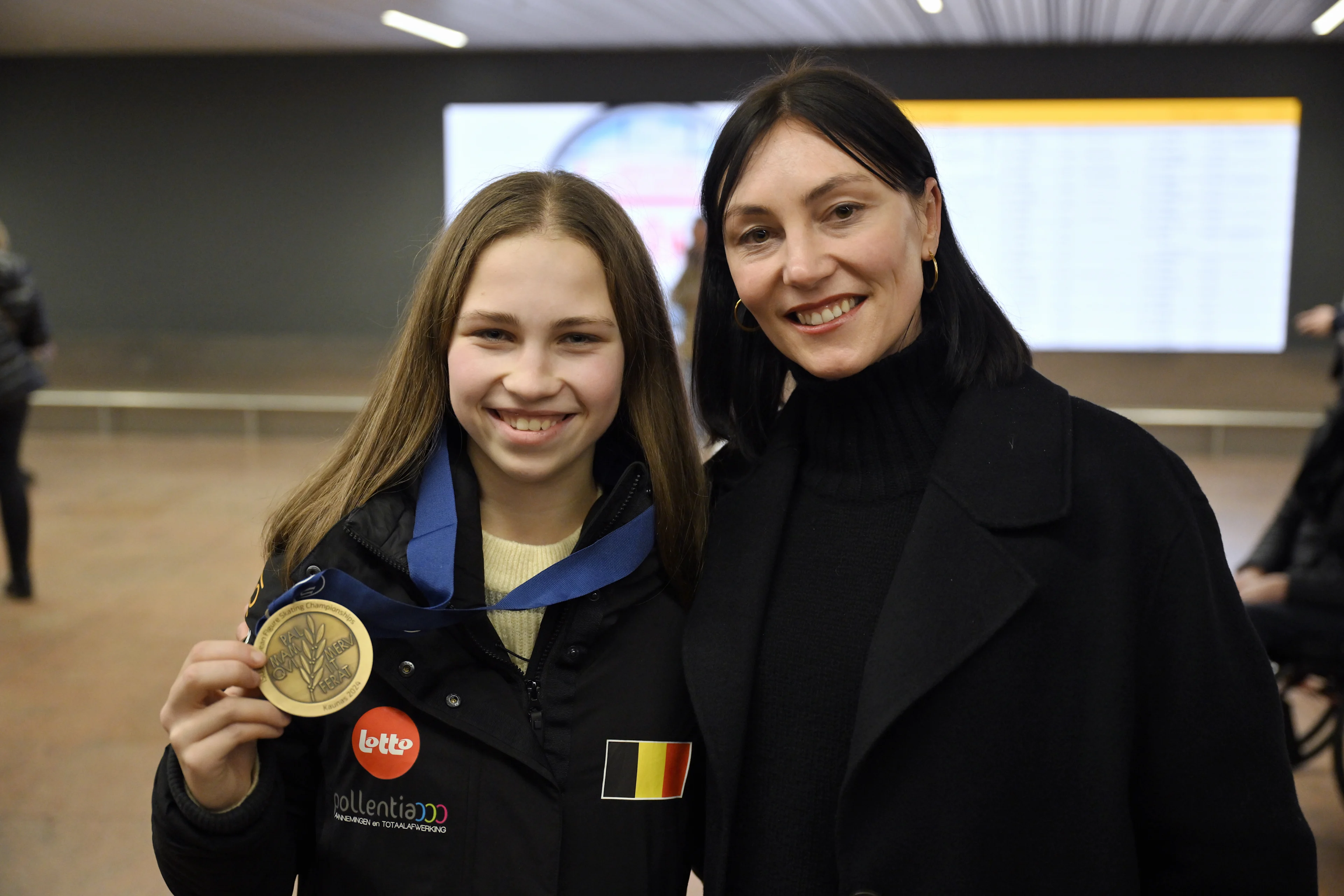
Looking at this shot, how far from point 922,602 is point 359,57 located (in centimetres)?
981

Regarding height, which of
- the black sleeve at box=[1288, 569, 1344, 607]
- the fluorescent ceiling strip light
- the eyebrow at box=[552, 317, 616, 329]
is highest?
the fluorescent ceiling strip light

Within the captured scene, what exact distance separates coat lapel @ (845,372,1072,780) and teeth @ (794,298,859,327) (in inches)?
7.5

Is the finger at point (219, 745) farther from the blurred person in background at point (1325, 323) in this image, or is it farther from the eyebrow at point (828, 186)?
the blurred person in background at point (1325, 323)

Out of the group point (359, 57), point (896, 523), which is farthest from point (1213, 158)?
point (896, 523)

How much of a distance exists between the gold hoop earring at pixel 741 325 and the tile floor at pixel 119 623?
7.87 ft

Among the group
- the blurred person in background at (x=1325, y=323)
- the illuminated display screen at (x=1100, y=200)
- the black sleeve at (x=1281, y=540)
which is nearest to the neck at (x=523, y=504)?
the black sleeve at (x=1281, y=540)

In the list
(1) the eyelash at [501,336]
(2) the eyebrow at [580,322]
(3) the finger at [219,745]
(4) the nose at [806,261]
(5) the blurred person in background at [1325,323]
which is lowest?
(3) the finger at [219,745]

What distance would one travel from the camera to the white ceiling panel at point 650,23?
741 centimetres

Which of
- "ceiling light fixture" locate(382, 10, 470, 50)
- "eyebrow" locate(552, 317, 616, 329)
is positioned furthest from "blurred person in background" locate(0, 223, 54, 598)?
"eyebrow" locate(552, 317, 616, 329)

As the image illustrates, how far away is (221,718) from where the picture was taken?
1161 mm

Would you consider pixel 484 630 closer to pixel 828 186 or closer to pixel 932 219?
pixel 828 186

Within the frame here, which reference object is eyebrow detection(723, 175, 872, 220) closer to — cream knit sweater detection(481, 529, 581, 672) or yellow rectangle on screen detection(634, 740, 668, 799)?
cream knit sweater detection(481, 529, 581, 672)

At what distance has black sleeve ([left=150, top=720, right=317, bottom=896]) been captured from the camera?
1.20 metres

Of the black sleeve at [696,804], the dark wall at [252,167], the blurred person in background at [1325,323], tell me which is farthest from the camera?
the dark wall at [252,167]
